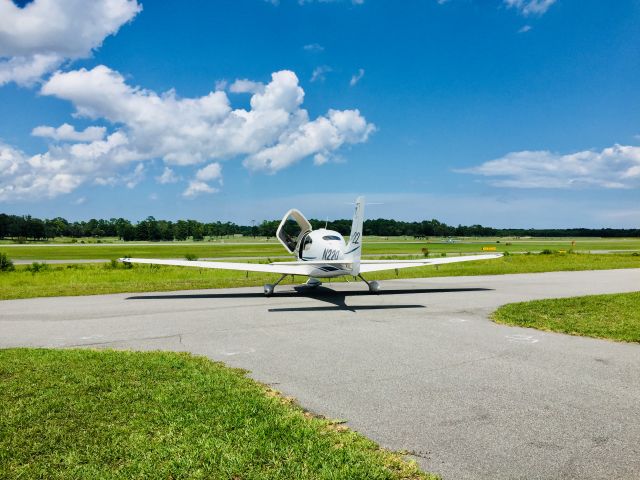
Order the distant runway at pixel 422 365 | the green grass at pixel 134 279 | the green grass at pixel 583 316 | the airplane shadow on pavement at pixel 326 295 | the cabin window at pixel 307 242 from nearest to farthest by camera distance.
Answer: the distant runway at pixel 422 365, the green grass at pixel 583 316, the airplane shadow on pavement at pixel 326 295, the green grass at pixel 134 279, the cabin window at pixel 307 242

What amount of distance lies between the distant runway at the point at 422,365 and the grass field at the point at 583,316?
28.3 inches

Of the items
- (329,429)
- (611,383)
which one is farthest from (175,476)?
(611,383)

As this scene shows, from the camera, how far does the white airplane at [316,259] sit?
56.2 ft

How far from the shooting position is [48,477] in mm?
4219

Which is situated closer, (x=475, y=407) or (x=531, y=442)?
(x=531, y=442)

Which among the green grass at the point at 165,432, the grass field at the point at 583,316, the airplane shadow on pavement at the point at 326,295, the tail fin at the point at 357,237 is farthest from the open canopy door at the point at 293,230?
the green grass at the point at 165,432

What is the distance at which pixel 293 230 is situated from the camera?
73.5ft

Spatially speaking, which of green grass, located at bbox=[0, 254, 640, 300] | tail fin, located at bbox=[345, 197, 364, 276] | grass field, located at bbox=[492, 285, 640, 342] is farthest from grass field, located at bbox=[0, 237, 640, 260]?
grass field, located at bbox=[492, 285, 640, 342]

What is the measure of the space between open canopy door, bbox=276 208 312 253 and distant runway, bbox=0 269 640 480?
16.0ft

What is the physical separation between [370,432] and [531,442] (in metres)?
1.81

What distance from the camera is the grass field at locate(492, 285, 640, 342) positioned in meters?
11.4

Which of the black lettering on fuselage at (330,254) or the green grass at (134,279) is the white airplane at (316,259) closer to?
the black lettering on fuselage at (330,254)

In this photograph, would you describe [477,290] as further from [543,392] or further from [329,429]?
[329,429]

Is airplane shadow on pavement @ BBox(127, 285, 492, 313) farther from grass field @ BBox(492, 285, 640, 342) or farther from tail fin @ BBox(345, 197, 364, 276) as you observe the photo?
grass field @ BBox(492, 285, 640, 342)
